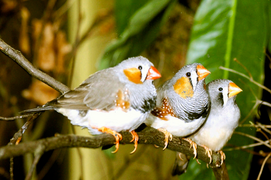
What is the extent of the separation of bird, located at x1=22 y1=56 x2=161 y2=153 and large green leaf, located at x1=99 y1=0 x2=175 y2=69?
0.22 m

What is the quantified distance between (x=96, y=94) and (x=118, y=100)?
5 cm

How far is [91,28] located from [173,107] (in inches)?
30.7

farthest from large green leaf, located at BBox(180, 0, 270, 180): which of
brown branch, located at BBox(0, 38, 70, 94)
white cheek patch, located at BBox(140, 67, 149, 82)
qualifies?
brown branch, located at BBox(0, 38, 70, 94)

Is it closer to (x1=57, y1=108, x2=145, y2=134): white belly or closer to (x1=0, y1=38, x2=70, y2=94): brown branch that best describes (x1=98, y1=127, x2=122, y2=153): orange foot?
(x1=57, y1=108, x2=145, y2=134): white belly

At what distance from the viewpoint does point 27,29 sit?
1241 mm

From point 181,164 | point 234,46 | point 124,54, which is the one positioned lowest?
point 181,164

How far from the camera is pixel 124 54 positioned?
861mm

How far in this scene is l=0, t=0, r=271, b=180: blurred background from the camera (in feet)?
2.88

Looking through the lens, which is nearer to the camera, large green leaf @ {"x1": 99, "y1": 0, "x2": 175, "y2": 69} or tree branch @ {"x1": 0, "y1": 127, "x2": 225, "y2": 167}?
tree branch @ {"x1": 0, "y1": 127, "x2": 225, "y2": 167}

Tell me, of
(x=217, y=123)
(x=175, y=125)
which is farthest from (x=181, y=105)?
(x=217, y=123)

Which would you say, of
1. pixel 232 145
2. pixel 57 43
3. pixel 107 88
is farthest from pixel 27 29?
pixel 232 145

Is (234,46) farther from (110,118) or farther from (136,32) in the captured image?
(110,118)

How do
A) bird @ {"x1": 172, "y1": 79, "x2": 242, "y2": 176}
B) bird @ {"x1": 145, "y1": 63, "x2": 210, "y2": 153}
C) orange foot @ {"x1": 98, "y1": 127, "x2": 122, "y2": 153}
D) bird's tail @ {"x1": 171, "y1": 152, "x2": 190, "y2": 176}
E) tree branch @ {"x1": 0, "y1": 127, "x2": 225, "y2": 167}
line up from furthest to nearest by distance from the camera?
bird's tail @ {"x1": 171, "y1": 152, "x2": 190, "y2": 176}, bird @ {"x1": 172, "y1": 79, "x2": 242, "y2": 176}, bird @ {"x1": 145, "y1": 63, "x2": 210, "y2": 153}, orange foot @ {"x1": 98, "y1": 127, "x2": 122, "y2": 153}, tree branch @ {"x1": 0, "y1": 127, "x2": 225, "y2": 167}

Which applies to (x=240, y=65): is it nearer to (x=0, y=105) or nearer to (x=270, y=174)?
(x=270, y=174)
